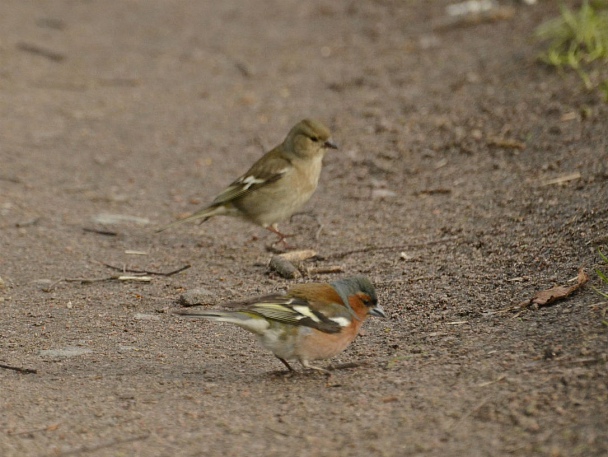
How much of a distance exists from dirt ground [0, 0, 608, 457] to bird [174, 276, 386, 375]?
6.6 inches

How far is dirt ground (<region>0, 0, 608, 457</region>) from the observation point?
4.12 m

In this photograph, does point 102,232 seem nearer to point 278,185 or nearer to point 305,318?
point 278,185

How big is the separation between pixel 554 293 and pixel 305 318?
1397mm

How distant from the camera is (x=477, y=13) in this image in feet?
41.2

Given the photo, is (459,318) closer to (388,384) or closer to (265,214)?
(388,384)

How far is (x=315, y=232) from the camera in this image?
769cm

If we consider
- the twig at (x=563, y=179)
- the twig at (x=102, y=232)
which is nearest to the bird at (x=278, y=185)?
the twig at (x=102, y=232)

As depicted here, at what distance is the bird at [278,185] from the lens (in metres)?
7.48

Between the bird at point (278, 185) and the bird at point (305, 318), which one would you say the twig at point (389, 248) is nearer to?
the bird at point (278, 185)

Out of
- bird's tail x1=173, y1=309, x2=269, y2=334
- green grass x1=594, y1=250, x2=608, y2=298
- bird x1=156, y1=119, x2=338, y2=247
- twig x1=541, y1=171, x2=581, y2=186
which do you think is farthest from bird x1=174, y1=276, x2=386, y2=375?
twig x1=541, y1=171, x2=581, y2=186

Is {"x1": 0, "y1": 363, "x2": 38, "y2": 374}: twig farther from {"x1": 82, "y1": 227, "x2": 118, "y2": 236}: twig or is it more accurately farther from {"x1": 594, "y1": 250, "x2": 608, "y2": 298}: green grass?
{"x1": 594, "y1": 250, "x2": 608, "y2": 298}: green grass

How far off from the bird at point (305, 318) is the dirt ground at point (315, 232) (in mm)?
168

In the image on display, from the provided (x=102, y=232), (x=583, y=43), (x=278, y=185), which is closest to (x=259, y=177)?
(x=278, y=185)

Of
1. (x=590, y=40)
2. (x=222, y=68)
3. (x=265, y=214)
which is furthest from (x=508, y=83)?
(x=222, y=68)
